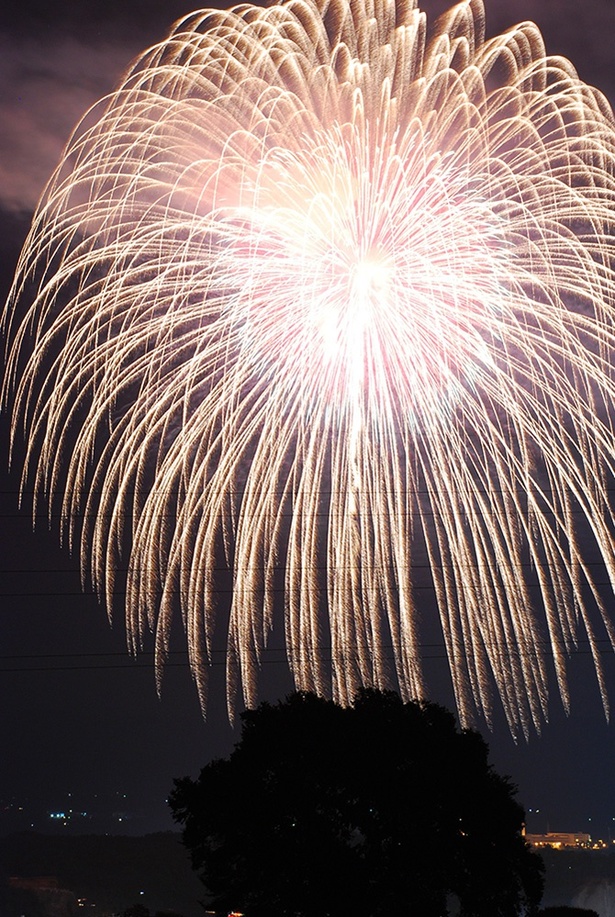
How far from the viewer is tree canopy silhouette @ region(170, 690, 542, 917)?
30.1m

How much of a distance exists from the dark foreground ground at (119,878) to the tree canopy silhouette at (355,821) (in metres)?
74.3

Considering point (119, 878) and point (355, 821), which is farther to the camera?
point (119, 878)

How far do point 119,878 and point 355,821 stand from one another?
9703cm

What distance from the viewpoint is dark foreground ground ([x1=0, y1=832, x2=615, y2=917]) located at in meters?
Answer: 110

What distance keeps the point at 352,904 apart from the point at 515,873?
5777mm

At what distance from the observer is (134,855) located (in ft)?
403

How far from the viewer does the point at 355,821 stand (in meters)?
31.1

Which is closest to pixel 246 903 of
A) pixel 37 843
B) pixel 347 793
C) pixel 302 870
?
pixel 302 870

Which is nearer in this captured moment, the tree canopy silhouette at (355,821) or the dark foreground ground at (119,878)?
the tree canopy silhouette at (355,821)

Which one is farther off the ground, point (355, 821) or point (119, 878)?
point (119, 878)

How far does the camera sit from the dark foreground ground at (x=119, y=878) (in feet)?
360

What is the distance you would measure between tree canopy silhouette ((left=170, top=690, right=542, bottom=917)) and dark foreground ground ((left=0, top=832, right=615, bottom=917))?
7430 cm

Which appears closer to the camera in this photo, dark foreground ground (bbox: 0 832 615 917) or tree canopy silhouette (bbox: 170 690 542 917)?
tree canopy silhouette (bbox: 170 690 542 917)

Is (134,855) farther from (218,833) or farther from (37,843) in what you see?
(218,833)
